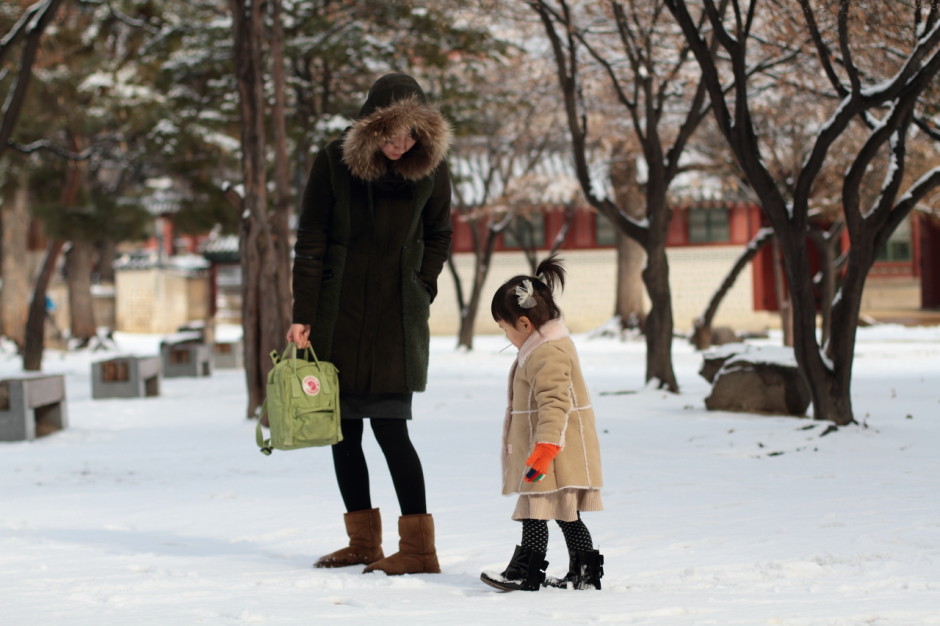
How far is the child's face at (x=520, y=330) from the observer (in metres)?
4.38

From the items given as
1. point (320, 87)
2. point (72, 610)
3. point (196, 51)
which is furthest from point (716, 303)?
point (72, 610)

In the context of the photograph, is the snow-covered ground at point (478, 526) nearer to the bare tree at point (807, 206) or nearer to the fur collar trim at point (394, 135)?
the bare tree at point (807, 206)

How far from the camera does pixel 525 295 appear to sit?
4355 millimetres

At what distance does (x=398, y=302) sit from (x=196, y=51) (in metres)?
16.7

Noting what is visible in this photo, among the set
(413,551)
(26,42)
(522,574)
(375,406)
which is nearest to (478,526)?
(413,551)

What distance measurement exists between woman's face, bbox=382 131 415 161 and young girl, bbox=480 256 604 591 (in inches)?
28.9

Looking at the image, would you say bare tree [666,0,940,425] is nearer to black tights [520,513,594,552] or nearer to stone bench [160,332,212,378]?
black tights [520,513,594,552]

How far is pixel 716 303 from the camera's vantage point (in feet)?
75.2

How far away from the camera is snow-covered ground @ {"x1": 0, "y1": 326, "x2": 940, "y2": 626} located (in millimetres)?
4078

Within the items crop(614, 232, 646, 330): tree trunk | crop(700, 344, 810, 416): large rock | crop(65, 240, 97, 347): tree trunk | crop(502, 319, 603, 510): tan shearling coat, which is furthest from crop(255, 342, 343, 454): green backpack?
crop(614, 232, 646, 330): tree trunk

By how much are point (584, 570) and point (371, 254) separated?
1487mm

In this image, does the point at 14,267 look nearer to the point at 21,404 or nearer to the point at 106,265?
the point at 106,265

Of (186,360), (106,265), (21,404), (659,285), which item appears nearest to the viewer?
(21,404)

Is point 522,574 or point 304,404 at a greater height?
point 304,404
